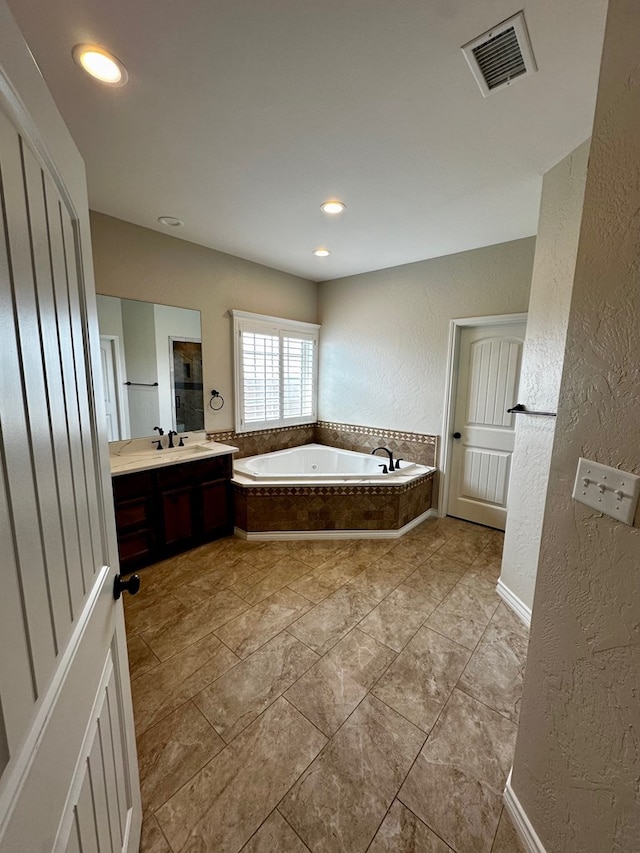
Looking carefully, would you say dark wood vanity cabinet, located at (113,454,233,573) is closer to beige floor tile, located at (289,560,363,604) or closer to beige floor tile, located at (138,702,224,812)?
beige floor tile, located at (289,560,363,604)

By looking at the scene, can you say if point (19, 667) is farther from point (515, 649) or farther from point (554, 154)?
point (554, 154)

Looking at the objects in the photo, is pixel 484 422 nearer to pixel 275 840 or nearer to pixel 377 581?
pixel 377 581

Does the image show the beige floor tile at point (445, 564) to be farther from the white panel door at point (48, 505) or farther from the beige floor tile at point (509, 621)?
the white panel door at point (48, 505)

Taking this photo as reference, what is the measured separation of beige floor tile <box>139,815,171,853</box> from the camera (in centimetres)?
108

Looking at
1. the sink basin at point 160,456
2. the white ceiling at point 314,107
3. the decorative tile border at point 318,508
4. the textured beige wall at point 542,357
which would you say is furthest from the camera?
the decorative tile border at point 318,508

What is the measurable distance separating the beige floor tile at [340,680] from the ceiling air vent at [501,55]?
272cm

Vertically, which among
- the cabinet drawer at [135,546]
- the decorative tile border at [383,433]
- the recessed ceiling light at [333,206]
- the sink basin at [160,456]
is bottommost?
the cabinet drawer at [135,546]

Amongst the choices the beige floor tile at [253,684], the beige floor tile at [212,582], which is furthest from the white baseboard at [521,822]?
the beige floor tile at [212,582]

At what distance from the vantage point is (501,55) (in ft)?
4.31

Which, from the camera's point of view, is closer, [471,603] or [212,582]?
[471,603]

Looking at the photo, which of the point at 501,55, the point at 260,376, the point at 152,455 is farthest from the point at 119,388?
the point at 501,55

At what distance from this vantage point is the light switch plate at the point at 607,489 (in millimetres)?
805

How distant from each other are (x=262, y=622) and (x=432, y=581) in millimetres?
1263

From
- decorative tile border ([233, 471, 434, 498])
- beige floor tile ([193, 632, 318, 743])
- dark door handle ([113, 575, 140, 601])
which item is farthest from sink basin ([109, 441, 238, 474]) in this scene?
dark door handle ([113, 575, 140, 601])
